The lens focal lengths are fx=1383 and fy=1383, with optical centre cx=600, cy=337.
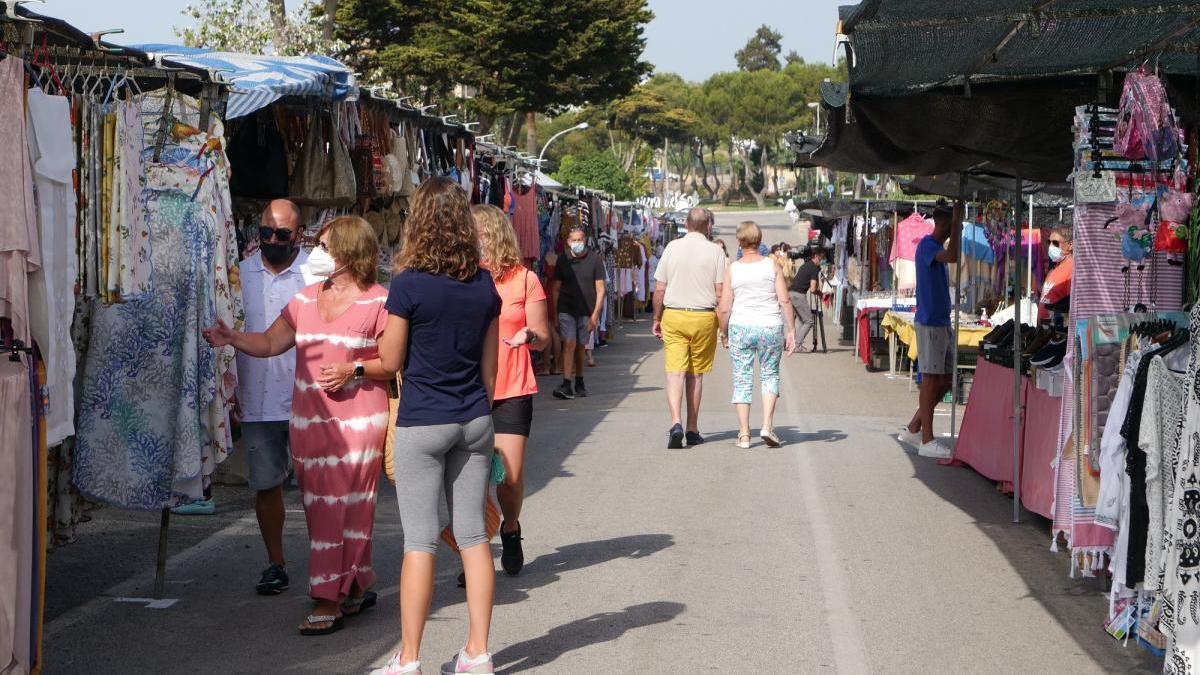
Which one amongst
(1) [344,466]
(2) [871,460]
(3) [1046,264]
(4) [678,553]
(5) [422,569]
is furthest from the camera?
(3) [1046,264]

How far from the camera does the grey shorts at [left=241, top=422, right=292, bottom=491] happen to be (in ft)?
21.8

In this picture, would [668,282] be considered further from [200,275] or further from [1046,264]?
[1046,264]

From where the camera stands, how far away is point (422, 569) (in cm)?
521

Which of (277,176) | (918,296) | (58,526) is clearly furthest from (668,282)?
(58,526)

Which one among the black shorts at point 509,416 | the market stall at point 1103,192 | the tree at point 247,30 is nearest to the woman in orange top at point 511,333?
the black shorts at point 509,416

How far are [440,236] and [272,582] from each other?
2.41 m

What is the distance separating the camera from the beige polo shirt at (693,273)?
11.8m

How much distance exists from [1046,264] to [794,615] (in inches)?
469

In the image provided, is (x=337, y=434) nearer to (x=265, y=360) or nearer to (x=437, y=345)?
(x=265, y=360)

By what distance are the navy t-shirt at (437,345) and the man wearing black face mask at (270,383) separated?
1.56 m

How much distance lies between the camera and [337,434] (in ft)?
20.2

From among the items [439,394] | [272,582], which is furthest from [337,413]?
[272,582]

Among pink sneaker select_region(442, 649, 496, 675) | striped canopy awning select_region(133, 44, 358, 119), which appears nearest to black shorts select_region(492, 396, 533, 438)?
pink sneaker select_region(442, 649, 496, 675)

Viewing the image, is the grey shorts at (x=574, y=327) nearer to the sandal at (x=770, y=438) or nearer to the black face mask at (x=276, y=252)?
the sandal at (x=770, y=438)
